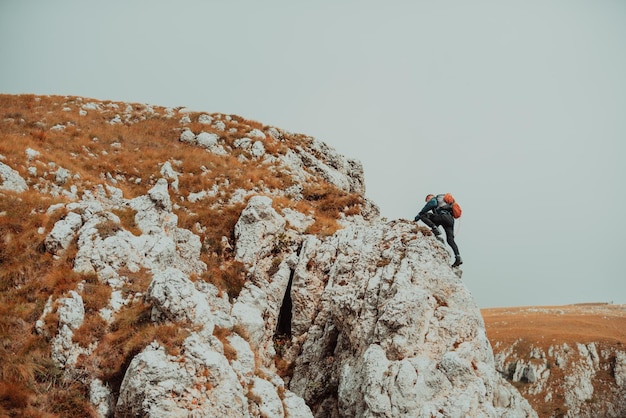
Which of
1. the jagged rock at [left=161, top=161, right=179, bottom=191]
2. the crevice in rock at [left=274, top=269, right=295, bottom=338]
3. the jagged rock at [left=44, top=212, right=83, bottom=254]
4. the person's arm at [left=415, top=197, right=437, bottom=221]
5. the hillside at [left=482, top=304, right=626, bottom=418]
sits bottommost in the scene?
the hillside at [left=482, top=304, right=626, bottom=418]

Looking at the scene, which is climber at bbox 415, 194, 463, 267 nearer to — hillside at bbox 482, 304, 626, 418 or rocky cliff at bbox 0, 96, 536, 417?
rocky cliff at bbox 0, 96, 536, 417

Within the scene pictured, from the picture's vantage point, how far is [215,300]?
2067 cm

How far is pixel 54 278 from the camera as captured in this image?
16.5 metres

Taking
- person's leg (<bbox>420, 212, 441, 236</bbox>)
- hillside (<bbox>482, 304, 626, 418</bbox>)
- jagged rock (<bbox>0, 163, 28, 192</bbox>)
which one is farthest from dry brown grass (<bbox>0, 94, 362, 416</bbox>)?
hillside (<bbox>482, 304, 626, 418</bbox>)

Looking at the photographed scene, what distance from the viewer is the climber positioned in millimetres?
24516

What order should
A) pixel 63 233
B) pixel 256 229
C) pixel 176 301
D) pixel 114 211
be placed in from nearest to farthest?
pixel 176 301 < pixel 63 233 < pixel 114 211 < pixel 256 229

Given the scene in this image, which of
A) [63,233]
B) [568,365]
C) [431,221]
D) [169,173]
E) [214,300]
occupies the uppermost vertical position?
[169,173]

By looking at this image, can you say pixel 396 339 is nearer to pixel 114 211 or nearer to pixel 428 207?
pixel 428 207

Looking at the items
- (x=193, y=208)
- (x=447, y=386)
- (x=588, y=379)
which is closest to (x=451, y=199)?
(x=447, y=386)

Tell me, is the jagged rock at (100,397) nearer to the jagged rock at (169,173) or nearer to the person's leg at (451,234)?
the jagged rock at (169,173)

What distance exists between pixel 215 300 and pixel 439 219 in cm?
1413

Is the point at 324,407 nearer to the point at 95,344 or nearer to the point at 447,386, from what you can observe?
the point at 447,386

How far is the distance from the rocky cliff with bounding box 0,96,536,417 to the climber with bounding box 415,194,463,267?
49.6 inches

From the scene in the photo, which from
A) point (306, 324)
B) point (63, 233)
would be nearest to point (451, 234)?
point (306, 324)
